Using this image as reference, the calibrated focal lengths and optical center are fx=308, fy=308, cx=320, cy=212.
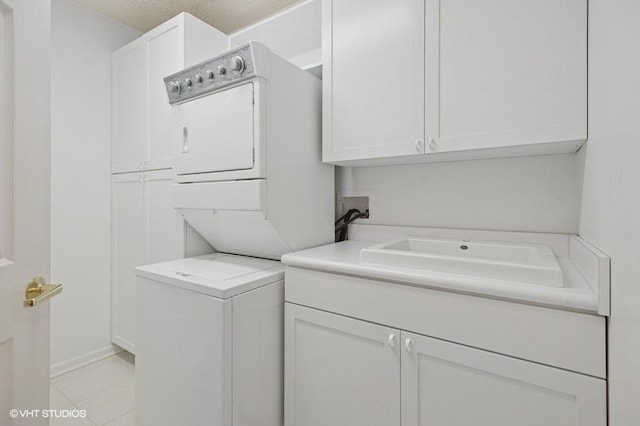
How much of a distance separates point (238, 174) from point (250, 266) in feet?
1.72

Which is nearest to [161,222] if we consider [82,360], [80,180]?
[80,180]

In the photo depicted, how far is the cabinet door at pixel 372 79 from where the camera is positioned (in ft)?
4.71

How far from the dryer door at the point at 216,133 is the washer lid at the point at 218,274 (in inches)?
20.8

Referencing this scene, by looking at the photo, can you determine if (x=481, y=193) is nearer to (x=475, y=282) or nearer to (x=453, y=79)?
(x=453, y=79)

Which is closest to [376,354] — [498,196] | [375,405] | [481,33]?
[375,405]

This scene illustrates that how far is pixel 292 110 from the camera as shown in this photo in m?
1.64

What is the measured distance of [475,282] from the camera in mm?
1020

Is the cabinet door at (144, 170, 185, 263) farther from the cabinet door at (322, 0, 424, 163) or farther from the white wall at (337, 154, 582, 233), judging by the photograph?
the white wall at (337, 154, 582, 233)

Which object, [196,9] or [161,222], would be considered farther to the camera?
[196,9]

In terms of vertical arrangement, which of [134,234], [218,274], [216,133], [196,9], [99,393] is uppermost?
[196,9]

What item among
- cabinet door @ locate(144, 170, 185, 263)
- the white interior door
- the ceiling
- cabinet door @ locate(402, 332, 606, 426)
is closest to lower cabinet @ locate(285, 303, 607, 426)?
cabinet door @ locate(402, 332, 606, 426)

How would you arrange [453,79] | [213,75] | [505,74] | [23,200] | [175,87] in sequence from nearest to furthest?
[23,200] < [505,74] < [453,79] < [213,75] < [175,87]

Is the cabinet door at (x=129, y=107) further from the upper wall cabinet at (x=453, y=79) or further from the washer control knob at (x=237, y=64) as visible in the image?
the upper wall cabinet at (x=453, y=79)

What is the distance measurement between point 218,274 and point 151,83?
1.57 meters
